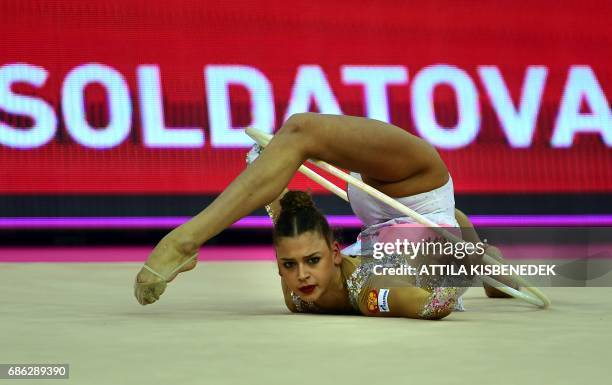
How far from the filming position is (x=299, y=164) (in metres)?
3.20

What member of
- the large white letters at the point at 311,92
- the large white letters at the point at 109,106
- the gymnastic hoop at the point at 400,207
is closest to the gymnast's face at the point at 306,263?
the gymnastic hoop at the point at 400,207

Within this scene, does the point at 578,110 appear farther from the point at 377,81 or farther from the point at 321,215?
the point at 321,215

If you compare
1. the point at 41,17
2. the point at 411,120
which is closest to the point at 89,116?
the point at 41,17

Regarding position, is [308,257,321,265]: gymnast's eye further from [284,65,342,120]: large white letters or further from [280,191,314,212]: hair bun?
[284,65,342,120]: large white letters

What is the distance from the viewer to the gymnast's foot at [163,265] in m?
3.06

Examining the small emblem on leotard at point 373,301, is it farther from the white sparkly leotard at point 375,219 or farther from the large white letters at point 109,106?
the large white letters at point 109,106

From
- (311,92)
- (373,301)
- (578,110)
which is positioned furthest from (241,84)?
(373,301)

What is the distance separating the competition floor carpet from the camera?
2.35 m

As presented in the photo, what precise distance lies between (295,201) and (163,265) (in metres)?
0.49

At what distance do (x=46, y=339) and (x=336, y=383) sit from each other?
915 millimetres

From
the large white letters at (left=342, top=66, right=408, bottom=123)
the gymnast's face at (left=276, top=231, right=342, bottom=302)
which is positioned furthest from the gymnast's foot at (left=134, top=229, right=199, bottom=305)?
the large white letters at (left=342, top=66, right=408, bottom=123)

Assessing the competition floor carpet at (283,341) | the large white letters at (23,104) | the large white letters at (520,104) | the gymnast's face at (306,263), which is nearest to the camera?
the competition floor carpet at (283,341)

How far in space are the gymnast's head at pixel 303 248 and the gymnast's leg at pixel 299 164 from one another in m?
0.17

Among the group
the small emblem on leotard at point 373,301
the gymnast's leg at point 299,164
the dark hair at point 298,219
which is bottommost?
the small emblem on leotard at point 373,301
